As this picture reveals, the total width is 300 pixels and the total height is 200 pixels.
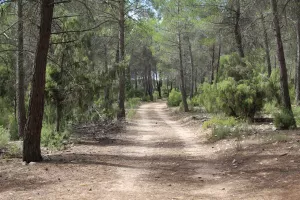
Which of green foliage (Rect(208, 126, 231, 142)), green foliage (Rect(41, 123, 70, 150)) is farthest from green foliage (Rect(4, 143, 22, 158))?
green foliage (Rect(208, 126, 231, 142))

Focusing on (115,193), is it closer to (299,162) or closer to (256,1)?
(299,162)

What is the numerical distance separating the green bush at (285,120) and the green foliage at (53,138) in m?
7.22

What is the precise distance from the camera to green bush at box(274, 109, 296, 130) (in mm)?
12297

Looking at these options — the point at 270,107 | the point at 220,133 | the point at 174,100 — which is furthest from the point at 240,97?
the point at 174,100

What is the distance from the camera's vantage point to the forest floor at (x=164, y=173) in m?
6.12

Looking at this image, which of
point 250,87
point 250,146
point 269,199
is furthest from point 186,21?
point 269,199

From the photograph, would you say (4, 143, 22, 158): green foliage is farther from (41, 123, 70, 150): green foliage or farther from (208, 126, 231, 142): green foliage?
(208, 126, 231, 142): green foliage

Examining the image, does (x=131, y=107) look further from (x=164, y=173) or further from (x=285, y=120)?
(x=164, y=173)

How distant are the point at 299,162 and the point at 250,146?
102 inches

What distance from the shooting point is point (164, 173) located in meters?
8.00

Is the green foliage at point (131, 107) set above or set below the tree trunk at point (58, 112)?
below

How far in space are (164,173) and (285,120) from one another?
611 cm

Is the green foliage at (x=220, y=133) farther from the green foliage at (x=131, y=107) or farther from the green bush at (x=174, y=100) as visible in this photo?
the green bush at (x=174, y=100)

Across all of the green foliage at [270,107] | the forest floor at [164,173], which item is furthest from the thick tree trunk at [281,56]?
the green foliage at [270,107]
